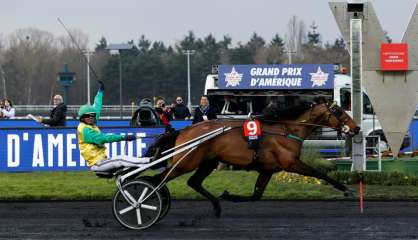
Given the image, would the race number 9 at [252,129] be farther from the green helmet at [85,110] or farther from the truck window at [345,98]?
the truck window at [345,98]

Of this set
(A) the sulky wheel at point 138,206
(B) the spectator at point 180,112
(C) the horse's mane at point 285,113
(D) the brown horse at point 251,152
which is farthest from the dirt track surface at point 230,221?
(B) the spectator at point 180,112

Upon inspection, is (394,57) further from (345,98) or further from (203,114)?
(345,98)

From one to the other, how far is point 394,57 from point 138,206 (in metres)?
8.29

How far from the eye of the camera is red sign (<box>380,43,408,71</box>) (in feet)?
56.3

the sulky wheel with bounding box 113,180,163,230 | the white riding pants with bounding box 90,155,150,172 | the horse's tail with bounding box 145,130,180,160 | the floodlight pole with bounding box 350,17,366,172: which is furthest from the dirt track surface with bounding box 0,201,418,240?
the floodlight pole with bounding box 350,17,366,172

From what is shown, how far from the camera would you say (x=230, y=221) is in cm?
1148

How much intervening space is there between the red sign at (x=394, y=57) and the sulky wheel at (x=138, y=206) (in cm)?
786

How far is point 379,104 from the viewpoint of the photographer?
58.4 feet

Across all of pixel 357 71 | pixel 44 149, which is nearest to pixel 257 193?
pixel 357 71

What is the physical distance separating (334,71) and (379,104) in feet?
29.6

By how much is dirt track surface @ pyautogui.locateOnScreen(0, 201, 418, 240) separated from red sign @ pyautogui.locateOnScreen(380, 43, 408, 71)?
14.1 ft

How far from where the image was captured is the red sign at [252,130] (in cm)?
1127

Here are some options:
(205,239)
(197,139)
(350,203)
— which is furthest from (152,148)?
(350,203)

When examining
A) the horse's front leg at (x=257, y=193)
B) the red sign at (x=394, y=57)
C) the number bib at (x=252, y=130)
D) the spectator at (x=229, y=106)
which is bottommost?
the horse's front leg at (x=257, y=193)
